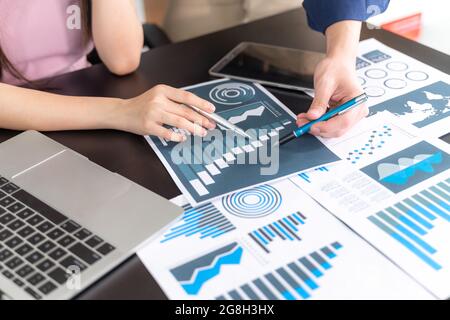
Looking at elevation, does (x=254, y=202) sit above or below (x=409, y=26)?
above

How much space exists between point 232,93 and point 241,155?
0.61ft

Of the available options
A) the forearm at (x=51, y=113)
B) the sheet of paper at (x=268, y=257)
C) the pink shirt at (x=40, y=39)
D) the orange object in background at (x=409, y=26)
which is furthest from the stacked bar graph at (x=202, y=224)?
the orange object in background at (x=409, y=26)

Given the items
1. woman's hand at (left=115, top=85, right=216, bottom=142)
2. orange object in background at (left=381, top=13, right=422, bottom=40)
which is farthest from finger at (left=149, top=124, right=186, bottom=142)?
orange object in background at (left=381, top=13, right=422, bottom=40)

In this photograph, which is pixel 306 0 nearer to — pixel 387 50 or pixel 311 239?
pixel 387 50

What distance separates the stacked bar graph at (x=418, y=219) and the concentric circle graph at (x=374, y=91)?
0.24 metres

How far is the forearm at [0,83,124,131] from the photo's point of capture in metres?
0.77

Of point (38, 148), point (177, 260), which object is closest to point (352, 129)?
point (177, 260)

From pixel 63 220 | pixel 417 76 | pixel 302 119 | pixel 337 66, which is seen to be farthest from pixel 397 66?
pixel 63 220

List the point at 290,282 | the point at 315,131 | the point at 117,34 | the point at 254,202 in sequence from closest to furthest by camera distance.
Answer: the point at 290,282 → the point at 254,202 → the point at 315,131 → the point at 117,34

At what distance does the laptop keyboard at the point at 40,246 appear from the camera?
0.52 meters

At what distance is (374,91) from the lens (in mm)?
851

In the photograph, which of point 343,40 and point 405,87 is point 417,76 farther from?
point 343,40

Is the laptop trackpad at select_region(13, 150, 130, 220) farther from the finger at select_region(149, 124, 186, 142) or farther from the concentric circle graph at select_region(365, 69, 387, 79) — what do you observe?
the concentric circle graph at select_region(365, 69, 387, 79)
